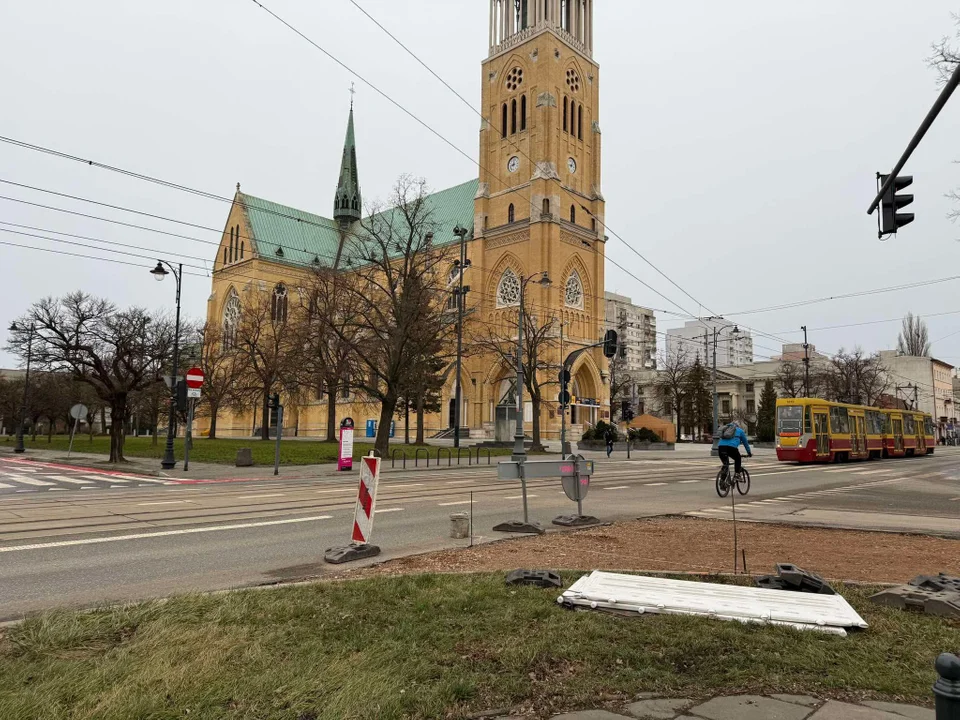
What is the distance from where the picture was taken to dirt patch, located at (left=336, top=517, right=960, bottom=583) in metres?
6.46

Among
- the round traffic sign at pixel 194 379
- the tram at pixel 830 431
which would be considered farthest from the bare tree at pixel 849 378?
the round traffic sign at pixel 194 379

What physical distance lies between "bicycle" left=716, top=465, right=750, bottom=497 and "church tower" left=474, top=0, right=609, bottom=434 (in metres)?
40.5

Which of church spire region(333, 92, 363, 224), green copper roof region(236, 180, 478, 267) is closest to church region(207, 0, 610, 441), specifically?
green copper roof region(236, 180, 478, 267)

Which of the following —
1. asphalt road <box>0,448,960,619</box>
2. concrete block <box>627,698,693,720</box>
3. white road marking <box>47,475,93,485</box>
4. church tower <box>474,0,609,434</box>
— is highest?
church tower <box>474,0,609,434</box>

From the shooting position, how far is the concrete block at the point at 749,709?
9.76 feet

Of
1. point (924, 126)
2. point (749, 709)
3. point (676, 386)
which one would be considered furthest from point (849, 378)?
point (749, 709)

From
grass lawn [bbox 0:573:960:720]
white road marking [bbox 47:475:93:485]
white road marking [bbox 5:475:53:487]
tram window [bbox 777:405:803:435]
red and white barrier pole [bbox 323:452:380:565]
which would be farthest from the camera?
tram window [bbox 777:405:803:435]

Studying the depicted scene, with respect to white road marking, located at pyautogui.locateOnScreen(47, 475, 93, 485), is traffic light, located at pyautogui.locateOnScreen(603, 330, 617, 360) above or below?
above

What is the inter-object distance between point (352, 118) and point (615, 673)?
294 feet

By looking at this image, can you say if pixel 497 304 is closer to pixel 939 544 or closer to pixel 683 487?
pixel 683 487

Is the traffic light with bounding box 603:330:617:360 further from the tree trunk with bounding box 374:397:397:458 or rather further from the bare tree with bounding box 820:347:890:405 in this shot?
the bare tree with bounding box 820:347:890:405

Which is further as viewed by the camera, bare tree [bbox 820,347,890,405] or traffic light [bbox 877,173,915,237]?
bare tree [bbox 820,347,890,405]

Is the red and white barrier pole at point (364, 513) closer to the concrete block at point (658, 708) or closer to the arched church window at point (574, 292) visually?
the concrete block at point (658, 708)

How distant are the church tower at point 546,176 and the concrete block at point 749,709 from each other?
53112 mm
